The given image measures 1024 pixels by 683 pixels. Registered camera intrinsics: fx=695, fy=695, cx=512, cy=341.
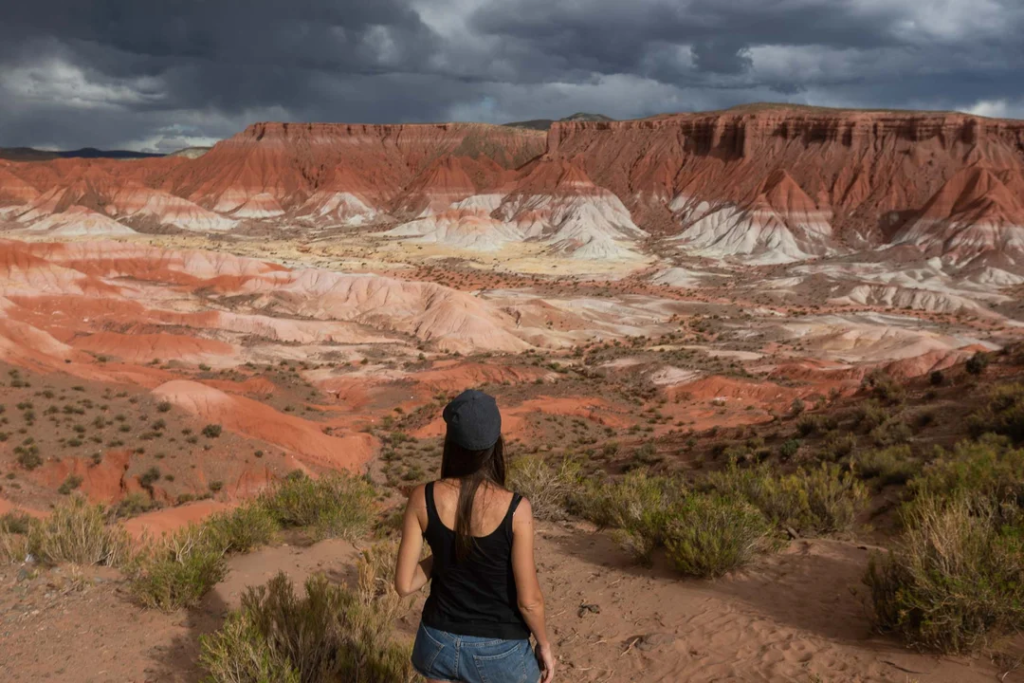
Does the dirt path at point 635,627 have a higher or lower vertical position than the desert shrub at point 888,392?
higher

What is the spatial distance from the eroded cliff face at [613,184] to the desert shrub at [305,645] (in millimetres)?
93667

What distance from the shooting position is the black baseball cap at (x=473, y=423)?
3.00 m

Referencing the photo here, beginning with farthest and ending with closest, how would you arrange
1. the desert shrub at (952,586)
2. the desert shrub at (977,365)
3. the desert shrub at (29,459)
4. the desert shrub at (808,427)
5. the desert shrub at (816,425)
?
the desert shrub at (977,365) → the desert shrub at (29,459) → the desert shrub at (808,427) → the desert shrub at (816,425) → the desert shrub at (952,586)

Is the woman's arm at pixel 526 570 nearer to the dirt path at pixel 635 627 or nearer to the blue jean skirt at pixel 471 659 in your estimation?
the blue jean skirt at pixel 471 659

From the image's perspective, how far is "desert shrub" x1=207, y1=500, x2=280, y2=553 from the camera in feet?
25.6

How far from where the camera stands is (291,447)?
20641 mm

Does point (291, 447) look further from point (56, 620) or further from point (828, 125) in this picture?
point (828, 125)

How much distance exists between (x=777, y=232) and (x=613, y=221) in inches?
1053

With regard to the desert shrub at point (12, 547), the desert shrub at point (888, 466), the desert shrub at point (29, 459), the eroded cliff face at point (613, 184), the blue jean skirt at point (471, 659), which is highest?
the eroded cliff face at point (613, 184)

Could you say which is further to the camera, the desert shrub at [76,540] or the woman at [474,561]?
the desert shrub at [76,540]

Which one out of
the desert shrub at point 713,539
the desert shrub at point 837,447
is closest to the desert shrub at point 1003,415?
the desert shrub at point 837,447

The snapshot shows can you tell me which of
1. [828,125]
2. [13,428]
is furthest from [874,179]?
[13,428]

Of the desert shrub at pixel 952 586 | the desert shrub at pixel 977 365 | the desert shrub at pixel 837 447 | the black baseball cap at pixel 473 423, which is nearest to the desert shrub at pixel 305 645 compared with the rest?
the black baseball cap at pixel 473 423

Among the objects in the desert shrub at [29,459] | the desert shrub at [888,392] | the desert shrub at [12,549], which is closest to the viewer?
the desert shrub at [12,549]
